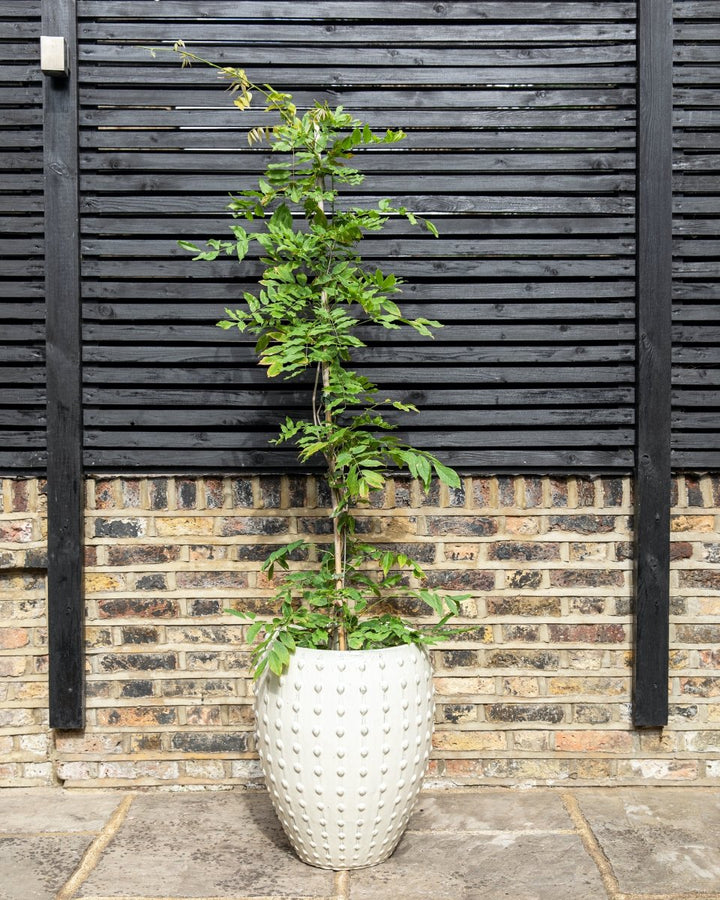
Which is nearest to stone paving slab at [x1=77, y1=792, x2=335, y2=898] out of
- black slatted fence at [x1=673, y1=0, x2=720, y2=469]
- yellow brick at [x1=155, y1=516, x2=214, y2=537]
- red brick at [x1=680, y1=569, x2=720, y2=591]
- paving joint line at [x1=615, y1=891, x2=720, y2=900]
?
paving joint line at [x1=615, y1=891, x2=720, y2=900]

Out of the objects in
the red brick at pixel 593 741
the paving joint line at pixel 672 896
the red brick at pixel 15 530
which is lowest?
the paving joint line at pixel 672 896

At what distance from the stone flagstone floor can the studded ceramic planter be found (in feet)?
0.41

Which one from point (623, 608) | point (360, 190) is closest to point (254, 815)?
point (623, 608)

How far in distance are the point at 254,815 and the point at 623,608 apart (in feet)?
4.87

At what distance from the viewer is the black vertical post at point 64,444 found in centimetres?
298

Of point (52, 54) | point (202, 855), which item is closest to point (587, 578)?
point (202, 855)

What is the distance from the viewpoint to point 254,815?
2844 mm

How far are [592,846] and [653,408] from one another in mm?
1470

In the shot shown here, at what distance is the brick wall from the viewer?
3.04m

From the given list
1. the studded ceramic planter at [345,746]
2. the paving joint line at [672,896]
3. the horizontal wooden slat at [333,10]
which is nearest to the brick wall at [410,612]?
the studded ceramic planter at [345,746]

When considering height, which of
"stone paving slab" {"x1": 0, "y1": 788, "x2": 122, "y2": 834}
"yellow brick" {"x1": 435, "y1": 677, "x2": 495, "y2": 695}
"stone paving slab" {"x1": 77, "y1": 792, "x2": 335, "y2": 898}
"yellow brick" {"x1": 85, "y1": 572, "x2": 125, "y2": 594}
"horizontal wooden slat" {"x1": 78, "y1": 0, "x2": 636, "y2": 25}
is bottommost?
"stone paving slab" {"x1": 0, "y1": 788, "x2": 122, "y2": 834}

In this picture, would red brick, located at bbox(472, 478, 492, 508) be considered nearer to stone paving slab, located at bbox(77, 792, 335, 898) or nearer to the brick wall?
the brick wall

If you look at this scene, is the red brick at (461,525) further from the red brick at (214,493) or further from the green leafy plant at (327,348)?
the red brick at (214,493)

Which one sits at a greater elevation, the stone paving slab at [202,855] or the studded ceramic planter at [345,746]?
the studded ceramic planter at [345,746]
